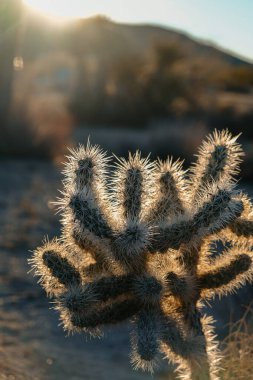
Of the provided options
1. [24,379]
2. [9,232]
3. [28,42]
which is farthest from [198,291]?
[28,42]

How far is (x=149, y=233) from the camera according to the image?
10.5ft

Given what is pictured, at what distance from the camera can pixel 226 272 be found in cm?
348

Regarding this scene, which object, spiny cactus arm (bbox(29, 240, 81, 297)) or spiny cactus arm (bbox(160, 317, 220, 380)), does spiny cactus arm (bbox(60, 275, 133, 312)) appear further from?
spiny cactus arm (bbox(160, 317, 220, 380))

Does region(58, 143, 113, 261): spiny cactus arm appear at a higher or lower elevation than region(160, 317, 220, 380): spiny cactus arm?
higher

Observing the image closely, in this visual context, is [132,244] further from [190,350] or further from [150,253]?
[190,350]

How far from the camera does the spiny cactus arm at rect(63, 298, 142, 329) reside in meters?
3.26

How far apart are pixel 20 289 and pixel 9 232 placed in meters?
2.85

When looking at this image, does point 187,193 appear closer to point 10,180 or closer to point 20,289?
point 20,289

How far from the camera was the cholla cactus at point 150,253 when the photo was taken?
3.22 m

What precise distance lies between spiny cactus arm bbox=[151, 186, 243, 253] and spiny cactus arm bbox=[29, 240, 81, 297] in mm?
342

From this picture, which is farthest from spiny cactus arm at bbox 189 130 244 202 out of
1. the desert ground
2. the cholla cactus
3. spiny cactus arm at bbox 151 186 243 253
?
the desert ground

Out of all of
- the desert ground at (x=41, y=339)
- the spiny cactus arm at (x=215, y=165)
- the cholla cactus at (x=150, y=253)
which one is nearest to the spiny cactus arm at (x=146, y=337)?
the cholla cactus at (x=150, y=253)

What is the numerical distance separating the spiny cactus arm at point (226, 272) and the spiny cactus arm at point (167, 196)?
321 millimetres

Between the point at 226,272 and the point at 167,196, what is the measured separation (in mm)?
412
